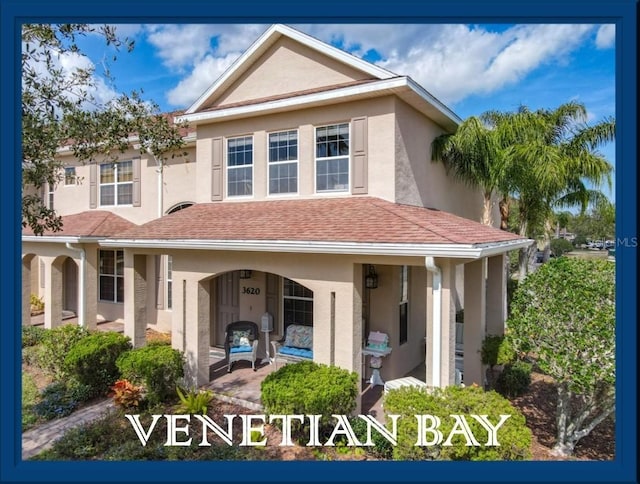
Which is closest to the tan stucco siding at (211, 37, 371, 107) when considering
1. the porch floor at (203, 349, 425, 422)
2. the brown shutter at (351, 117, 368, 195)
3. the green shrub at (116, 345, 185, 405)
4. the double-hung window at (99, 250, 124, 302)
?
the brown shutter at (351, 117, 368, 195)

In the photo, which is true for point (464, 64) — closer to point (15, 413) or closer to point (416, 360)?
point (416, 360)

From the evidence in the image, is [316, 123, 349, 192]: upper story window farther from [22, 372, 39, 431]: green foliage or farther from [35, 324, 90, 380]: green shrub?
[22, 372, 39, 431]: green foliage

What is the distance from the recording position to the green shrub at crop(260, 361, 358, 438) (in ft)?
22.9

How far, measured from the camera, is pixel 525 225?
14.7 m

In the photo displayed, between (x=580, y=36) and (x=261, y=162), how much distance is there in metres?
8.13

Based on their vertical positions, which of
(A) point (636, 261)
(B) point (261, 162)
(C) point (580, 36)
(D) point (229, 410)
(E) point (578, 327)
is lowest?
(D) point (229, 410)

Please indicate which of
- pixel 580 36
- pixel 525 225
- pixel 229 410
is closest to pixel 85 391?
pixel 229 410

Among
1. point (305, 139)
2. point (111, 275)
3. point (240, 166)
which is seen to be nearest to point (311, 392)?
point (305, 139)

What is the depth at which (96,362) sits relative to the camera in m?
9.59

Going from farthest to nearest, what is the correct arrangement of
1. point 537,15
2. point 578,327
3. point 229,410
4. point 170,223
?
point 170,223 < point 229,410 < point 578,327 < point 537,15

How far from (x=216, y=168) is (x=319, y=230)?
549 cm

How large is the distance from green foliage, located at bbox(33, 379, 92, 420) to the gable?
28.8 ft

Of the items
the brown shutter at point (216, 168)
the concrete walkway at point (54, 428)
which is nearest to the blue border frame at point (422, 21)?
the concrete walkway at point (54, 428)

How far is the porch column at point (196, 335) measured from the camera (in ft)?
31.9
